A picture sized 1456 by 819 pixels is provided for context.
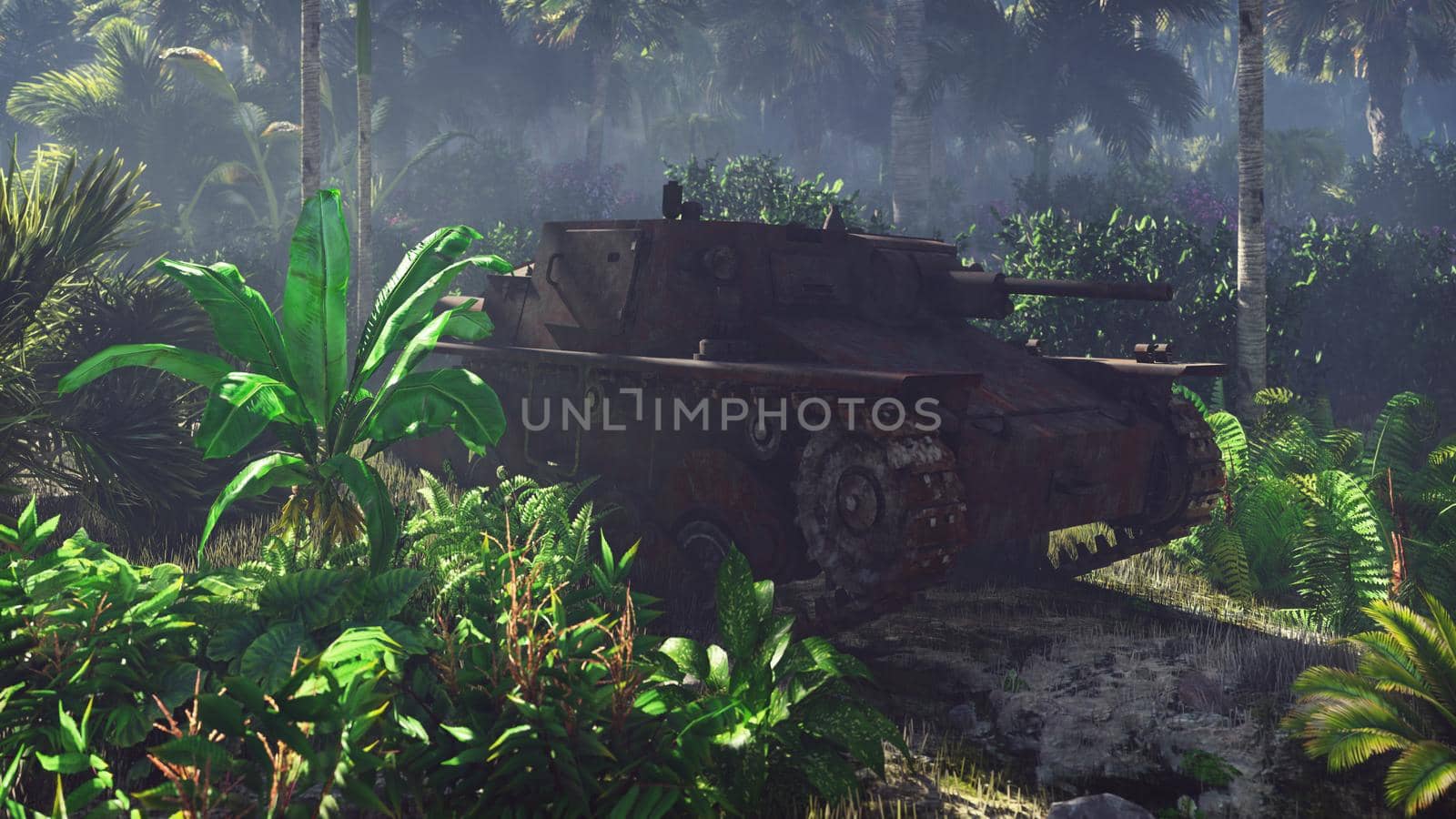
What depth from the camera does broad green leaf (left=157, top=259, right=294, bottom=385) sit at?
236 inches

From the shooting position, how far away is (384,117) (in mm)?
31859

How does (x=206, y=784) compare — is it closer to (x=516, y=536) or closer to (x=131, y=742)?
(x=131, y=742)

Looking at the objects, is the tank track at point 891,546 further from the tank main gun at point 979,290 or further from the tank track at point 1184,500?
the tank main gun at point 979,290

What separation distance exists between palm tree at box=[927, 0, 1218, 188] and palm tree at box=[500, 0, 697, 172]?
7816 millimetres

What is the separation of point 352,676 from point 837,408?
10.1ft

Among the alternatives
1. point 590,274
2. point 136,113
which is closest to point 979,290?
point 590,274

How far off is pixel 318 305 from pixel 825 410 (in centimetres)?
277

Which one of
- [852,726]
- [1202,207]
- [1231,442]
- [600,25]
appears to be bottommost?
[852,726]

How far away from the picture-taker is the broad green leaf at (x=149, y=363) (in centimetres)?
561

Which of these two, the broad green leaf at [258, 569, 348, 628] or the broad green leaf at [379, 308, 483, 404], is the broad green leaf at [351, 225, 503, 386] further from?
the broad green leaf at [258, 569, 348, 628]

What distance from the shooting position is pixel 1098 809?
14.9 feet

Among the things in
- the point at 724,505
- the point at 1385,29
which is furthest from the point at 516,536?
the point at 1385,29

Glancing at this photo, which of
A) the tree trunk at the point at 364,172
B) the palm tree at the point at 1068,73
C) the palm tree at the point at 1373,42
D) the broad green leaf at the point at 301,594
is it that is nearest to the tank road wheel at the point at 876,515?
the broad green leaf at the point at 301,594

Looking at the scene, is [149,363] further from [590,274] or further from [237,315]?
[590,274]
